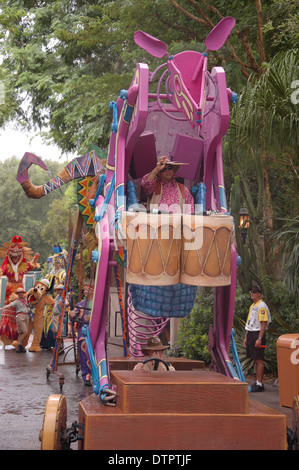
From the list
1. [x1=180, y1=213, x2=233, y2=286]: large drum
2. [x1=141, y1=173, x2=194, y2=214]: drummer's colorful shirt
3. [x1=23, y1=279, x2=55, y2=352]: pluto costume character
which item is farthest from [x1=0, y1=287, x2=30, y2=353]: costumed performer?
[x1=180, y1=213, x2=233, y2=286]: large drum

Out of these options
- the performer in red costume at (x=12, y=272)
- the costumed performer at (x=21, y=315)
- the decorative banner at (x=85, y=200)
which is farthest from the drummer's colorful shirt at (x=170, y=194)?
the performer in red costume at (x=12, y=272)

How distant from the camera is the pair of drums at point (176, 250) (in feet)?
15.1

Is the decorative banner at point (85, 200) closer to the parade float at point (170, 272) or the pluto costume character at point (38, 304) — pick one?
the parade float at point (170, 272)

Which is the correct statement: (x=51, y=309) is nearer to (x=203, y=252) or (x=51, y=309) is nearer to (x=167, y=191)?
(x=167, y=191)

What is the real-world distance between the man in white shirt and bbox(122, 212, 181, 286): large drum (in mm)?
5224

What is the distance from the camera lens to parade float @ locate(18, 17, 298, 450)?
4.16m

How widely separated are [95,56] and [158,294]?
16.7m

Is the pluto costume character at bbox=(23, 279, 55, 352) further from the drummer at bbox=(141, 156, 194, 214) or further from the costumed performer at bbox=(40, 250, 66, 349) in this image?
the drummer at bbox=(141, 156, 194, 214)

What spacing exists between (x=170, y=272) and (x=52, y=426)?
1368 millimetres

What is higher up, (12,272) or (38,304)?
(12,272)

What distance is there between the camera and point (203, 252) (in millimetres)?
4602

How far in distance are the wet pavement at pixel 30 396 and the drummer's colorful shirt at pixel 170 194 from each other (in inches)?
105

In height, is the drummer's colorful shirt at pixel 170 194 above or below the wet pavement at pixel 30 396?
above

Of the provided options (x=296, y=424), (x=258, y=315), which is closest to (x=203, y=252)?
(x=296, y=424)
